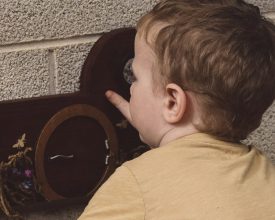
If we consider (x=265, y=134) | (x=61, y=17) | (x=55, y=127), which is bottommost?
(x=265, y=134)

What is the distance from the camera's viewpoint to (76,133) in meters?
1.53

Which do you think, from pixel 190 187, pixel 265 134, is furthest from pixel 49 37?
pixel 265 134

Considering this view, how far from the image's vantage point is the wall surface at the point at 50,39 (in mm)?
1472

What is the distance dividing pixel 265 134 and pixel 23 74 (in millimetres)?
737

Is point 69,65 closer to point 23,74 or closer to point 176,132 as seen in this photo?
point 23,74

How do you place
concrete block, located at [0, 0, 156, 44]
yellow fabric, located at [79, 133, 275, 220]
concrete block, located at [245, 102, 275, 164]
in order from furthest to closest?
concrete block, located at [245, 102, 275, 164], concrete block, located at [0, 0, 156, 44], yellow fabric, located at [79, 133, 275, 220]

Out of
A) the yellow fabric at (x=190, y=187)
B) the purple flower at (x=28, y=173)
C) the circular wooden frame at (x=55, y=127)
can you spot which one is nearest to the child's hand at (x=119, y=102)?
the circular wooden frame at (x=55, y=127)

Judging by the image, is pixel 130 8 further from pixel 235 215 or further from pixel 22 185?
pixel 235 215

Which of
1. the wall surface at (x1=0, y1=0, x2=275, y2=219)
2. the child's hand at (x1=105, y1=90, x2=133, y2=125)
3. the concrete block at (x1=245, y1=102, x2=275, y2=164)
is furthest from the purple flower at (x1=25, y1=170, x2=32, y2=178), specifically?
the concrete block at (x1=245, y1=102, x2=275, y2=164)

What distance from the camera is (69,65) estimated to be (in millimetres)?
1550

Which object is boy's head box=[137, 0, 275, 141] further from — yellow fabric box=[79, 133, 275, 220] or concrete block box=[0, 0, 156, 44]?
concrete block box=[0, 0, 156, 44]

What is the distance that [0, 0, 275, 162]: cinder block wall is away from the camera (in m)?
1.47

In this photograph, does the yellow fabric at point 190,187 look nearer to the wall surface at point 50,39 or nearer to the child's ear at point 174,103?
the child's ear at point 174,103

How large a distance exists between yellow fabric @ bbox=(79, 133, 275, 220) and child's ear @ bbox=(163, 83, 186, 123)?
0.05m
